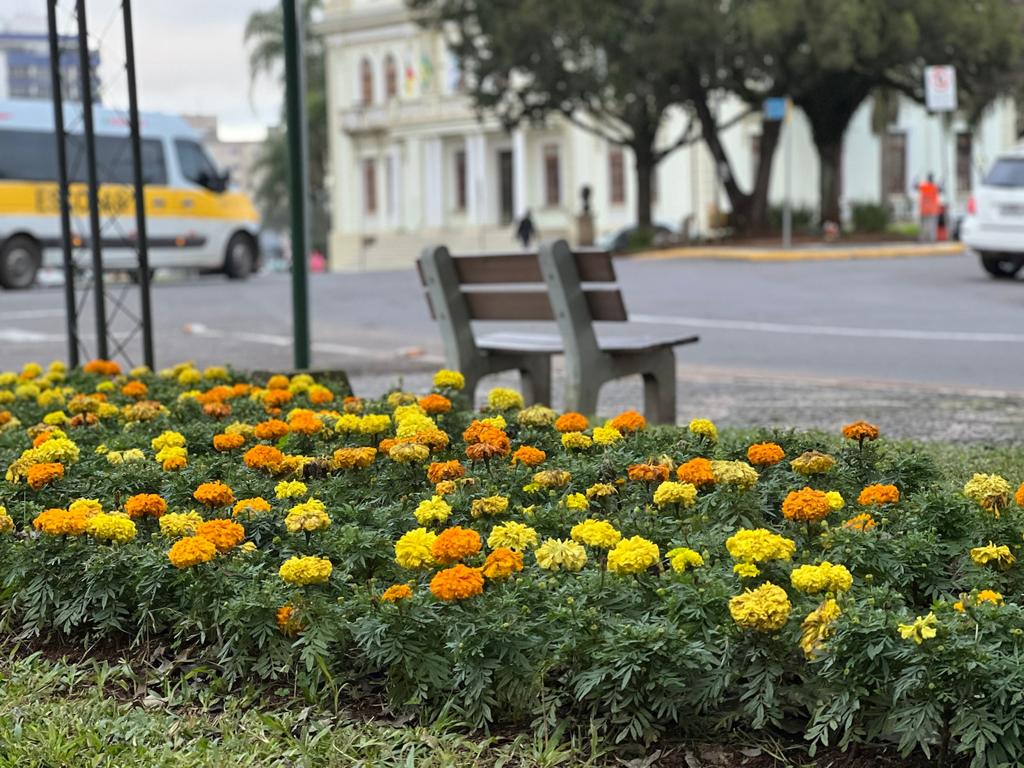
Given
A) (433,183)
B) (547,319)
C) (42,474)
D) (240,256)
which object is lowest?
(42,474)

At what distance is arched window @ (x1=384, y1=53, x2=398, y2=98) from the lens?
64.9 metres

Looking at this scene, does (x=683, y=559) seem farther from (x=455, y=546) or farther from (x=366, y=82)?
(x=366, y=82)

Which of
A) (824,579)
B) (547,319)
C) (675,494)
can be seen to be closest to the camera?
(824,579)

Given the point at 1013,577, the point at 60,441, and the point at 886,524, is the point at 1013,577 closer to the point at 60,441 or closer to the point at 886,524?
the point at 886,524

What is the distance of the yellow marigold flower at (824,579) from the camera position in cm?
308

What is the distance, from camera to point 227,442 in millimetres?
4797

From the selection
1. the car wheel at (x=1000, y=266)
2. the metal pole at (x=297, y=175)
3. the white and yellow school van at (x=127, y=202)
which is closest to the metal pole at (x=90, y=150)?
the metal pole at (x=297, y=175)

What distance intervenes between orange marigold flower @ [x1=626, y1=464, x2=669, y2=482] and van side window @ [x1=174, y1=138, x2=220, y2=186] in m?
25.0

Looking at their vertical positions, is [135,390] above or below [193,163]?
below

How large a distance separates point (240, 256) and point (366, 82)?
38743mm

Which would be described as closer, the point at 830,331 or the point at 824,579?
the point at 824,579

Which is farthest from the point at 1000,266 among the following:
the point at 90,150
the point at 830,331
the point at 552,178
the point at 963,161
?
the point at 963,161

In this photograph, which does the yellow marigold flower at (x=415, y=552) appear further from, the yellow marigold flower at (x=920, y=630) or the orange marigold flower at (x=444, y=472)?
the yellow marigold flower at (x=920, y=630)

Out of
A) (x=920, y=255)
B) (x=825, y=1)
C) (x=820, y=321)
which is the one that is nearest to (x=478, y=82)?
(x=825, y=1)
